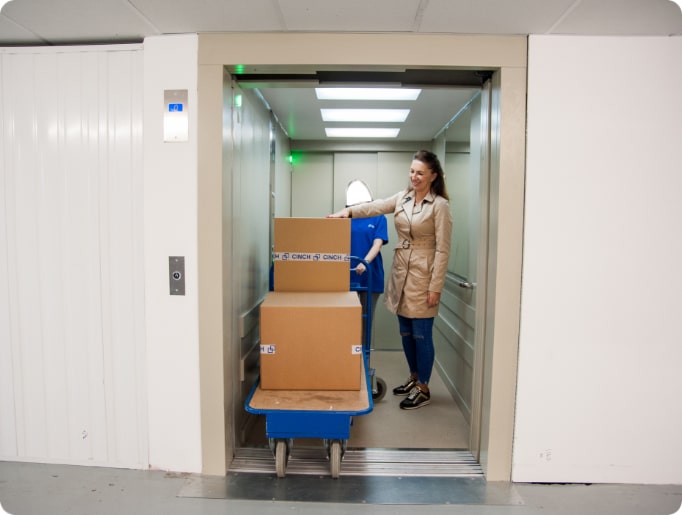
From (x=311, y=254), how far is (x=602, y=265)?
153cm

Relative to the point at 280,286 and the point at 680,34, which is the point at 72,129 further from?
the point at 680,34

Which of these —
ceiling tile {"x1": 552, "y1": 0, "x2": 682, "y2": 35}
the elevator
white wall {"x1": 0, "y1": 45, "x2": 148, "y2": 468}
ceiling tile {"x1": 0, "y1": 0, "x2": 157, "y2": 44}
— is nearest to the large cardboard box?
A: the elevator

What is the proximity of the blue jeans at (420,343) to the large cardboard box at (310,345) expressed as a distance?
816mm

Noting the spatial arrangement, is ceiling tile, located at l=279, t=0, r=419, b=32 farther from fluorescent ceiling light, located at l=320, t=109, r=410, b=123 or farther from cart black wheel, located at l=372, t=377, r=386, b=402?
cart black wheel, located at l=372, t=377, r=386, b=402

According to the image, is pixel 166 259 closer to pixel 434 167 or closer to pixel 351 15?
pixel 351 15

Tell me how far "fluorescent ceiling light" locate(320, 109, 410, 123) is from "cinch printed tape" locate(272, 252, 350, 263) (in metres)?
1.43

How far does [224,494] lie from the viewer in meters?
1.95

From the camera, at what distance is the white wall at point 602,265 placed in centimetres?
192

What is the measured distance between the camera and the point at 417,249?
2785 millimetres

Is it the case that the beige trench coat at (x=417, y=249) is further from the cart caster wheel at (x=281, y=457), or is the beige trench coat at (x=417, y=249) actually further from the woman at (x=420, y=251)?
the cart caster wheel at (x=281, y=457)

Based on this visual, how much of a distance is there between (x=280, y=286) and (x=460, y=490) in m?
1.43

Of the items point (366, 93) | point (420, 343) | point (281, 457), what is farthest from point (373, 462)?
point (366, 93)

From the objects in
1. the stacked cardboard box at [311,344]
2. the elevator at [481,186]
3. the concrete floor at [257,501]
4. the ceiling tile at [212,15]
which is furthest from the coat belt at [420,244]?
the ceiling tile at [212,15]

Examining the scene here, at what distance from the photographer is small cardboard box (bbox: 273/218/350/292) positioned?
2.46 metres
